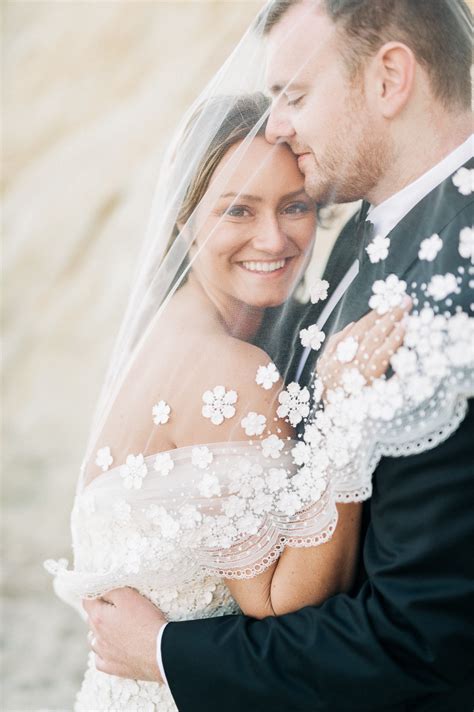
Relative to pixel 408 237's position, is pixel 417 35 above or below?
above

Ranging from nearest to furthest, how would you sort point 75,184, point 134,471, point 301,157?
point 301,157
point 134,471
point 75,184

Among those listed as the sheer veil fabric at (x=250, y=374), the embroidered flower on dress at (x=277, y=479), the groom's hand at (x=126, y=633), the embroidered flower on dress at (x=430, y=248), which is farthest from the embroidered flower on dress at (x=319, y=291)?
the groom's hand at (x=126, y=633)

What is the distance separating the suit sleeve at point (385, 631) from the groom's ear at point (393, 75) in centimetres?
59

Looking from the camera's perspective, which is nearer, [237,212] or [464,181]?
[464,181]

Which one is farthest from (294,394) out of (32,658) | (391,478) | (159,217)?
(32,658)

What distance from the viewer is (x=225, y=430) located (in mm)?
1677

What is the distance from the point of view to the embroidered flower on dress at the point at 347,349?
1516 millimetres

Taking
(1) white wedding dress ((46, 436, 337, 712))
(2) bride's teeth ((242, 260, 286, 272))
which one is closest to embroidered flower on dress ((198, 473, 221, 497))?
(1) white wedding dress ((46, 436, 337, 712))

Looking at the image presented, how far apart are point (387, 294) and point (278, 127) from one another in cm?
43

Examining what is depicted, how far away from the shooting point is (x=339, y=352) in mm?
1543

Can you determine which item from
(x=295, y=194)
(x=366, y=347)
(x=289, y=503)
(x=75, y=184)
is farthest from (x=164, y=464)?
(x=75, y=184)

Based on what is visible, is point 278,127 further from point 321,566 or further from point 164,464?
point 321,566

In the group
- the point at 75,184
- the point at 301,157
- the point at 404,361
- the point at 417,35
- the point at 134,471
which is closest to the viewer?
the point at 404,361

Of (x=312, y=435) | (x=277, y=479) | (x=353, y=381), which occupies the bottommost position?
(x=277, y=479)
